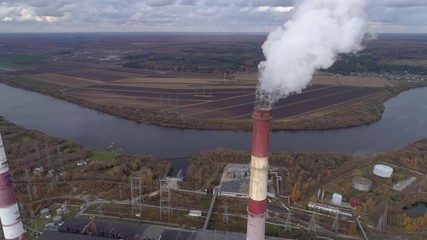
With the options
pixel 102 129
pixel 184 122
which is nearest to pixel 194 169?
pixel 184 122

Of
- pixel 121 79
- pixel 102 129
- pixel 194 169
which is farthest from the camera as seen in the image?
pixel 121 79

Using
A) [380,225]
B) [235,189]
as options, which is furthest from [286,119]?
[380,225]

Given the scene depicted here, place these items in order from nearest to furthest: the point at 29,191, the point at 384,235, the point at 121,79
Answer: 1. the point at 384,235
2. the point at 29,191
3. the point at 121,79

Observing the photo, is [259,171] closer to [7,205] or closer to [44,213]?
[7,205]

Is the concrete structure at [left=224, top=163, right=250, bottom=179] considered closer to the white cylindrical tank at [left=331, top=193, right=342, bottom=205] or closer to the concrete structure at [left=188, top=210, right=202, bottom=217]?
the concrete structure at [left=188, top=210, right=202, bottom=217]

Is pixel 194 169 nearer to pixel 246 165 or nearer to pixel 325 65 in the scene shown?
pixel 246 165

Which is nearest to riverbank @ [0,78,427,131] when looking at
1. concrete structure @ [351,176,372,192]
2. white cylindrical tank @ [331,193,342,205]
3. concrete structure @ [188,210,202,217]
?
concrete structure @ [351,176,372,192]
